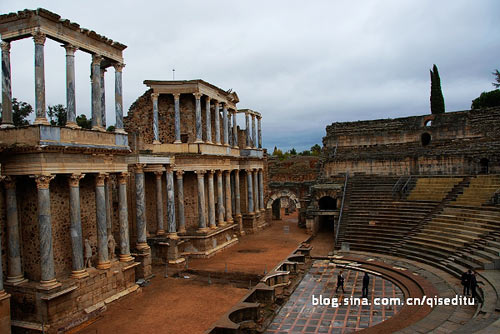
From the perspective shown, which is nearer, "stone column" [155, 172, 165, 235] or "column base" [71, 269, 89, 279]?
"column base" [71, 269, 89, 279]

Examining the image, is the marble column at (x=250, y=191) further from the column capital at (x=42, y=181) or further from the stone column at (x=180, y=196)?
the column capital at (x=42, y=181)

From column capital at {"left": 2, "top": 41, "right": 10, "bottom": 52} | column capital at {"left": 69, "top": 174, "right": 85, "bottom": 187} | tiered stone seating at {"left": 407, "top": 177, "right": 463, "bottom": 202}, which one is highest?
column capital at {"left": 2, "top": 41, "right": 10, "bottom": 52}

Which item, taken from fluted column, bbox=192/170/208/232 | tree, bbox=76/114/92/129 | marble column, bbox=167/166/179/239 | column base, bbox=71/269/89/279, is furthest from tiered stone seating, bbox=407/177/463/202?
tree, bbox=76/114/92/129

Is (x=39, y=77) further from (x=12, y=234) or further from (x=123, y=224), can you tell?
(x=123, y=224)

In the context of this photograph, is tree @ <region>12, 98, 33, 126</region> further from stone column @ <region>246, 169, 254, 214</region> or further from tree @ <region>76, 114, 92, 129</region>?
stone column @ <region>246, 169, 254, 214</region>

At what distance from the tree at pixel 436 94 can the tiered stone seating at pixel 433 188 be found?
689 inches

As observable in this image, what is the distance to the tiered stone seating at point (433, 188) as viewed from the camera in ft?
77.6

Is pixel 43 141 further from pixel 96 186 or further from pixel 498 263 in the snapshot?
pixel 498 263

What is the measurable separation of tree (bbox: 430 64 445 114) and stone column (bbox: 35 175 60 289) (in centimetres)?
3839

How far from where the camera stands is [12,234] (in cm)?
1294

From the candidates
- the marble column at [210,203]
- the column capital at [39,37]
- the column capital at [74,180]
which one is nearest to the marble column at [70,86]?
the column capital at [39,37]

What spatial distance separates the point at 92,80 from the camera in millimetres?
15320

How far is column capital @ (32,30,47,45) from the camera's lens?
12633 mm

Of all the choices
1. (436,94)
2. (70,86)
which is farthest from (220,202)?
(436,94)
